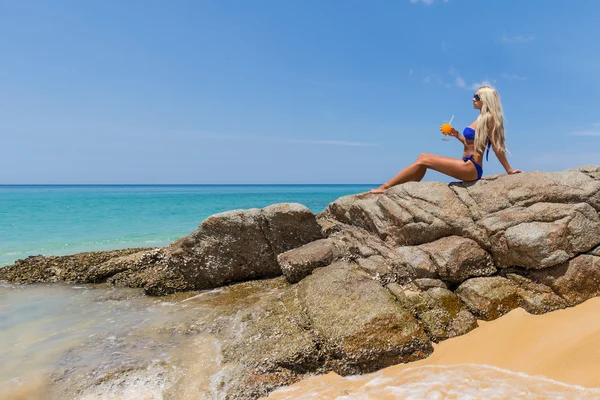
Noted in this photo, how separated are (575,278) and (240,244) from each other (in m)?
5.77

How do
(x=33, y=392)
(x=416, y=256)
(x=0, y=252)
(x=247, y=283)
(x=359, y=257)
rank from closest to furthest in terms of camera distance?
(x=33, y=392) → (x=416, y=256) → (x=359, y=257) → (x=247, y=283) → (x=0, y=252)

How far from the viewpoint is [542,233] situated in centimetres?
570

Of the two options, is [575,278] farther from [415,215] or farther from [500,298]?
[415,215]

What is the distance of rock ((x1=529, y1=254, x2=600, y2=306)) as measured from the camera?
560cm

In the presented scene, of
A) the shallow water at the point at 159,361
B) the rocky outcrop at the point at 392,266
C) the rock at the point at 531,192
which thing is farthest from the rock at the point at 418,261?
the shallow water at the point at 159,361

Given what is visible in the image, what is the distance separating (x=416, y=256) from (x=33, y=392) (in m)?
5.57

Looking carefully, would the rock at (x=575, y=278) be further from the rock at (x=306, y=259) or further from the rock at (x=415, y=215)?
the rock at (x=306, y=259)

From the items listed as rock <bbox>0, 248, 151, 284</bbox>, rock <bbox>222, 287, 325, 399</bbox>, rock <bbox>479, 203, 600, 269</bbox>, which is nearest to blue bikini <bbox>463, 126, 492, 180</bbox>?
rock <bbox>479, 203, 600, 269</bbox>

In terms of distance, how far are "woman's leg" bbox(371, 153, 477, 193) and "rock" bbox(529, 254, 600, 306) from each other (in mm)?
2144

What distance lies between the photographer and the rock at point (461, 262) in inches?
230

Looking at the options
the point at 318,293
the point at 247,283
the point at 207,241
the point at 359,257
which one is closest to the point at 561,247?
the point at 359,257

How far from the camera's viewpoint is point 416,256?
19.9ft

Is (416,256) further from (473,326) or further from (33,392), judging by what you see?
(33,392)

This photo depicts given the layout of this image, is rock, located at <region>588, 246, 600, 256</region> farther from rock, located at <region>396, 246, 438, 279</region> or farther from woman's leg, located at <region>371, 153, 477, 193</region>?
rock, located at <region>396, 246, 438, 279</region>
